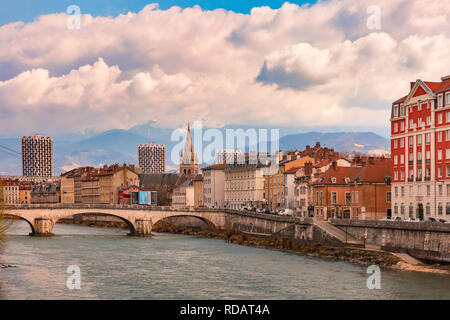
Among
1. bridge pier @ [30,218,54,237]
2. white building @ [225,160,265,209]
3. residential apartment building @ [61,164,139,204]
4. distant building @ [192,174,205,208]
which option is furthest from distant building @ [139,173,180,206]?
bridge pier @ [30,218,54,237]

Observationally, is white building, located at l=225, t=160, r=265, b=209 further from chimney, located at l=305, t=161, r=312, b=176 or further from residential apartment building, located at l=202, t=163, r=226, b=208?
chimney, located at l=305, t=161, r=312, b=176

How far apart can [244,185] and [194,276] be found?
66.8 metres

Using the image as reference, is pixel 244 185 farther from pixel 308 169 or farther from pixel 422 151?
pixel 422 151

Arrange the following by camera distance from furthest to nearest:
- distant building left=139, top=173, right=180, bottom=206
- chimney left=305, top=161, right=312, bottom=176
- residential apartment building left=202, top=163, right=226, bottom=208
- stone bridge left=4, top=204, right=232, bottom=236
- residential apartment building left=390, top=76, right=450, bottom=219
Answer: distant building left=139, top=173, right=180, bottom=206 → residential apartment building left=202, top=163, right=226, bottom=208 → stone bridge left=4, top=204, right=232, bottom=236 → chimney left=305, top=161, right=312, bottom=176 → residential apartment building left=390, top=76, right=450, bottom=219

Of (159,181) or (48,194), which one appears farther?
(48,194)

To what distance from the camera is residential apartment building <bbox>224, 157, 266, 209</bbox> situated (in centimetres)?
10938

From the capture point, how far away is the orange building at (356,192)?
71312 millimetres

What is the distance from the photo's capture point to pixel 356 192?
237 feet

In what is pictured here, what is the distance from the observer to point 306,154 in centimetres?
9962

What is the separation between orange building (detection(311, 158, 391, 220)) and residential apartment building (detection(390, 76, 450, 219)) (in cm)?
472

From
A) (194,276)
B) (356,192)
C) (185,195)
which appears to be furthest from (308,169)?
(185,195)

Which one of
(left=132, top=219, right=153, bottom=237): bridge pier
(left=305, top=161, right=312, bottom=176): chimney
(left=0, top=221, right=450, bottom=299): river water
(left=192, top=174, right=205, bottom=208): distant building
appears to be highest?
(left=305, top=161, right=312, bottom=176): chimney
